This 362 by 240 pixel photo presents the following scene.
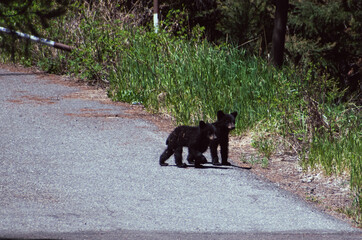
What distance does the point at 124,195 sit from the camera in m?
6.56

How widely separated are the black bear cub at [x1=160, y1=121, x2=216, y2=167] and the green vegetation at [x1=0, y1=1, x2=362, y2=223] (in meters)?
1.16

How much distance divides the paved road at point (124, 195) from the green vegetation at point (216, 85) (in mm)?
858

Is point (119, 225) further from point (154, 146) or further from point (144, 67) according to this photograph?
point (144, 67)

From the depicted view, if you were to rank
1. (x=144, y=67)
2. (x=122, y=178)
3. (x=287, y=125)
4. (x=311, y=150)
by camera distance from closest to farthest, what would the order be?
(x=122, y=178)
(x=311, y=150)
(x=287, y=125)
(x=144, y=67)

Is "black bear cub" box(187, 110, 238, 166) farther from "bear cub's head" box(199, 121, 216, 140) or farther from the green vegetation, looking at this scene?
the green vegetation

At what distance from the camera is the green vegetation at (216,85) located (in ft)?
26.7

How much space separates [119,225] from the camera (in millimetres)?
5527

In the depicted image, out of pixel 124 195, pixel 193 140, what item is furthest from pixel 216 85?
pixel 124 195

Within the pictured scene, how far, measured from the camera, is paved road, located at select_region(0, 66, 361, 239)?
5452mm

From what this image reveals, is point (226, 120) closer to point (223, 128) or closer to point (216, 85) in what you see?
point (223, 128)

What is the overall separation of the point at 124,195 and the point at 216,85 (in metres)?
4.51

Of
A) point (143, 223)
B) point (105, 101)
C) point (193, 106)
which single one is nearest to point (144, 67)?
point (105, 101)

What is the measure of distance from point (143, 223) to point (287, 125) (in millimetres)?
3852

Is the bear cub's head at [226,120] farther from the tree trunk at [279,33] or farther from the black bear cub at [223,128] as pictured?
the tree trunk at [279,33]
